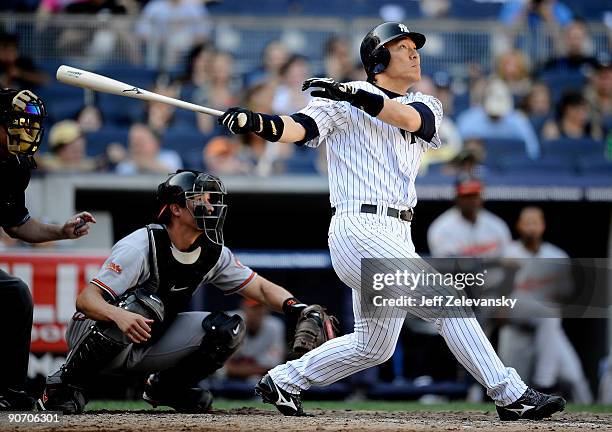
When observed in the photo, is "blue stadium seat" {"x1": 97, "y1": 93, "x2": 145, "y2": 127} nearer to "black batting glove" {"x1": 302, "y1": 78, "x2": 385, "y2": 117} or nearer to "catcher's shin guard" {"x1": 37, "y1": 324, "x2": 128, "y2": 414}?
"catcher's shin guard" {"x1": 37, "y1": 324, "x2": 128, "y2": 414}

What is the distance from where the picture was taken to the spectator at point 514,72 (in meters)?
9.85

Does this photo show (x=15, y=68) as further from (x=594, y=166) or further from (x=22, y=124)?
(x=594, y=166)

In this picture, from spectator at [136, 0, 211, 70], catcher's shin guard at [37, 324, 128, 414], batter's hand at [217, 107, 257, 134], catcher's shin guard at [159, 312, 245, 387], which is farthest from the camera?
spectator at [136, 0, 211, 70]

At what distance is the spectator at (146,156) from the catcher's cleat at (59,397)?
3403 millimetres

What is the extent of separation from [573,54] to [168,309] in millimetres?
6118

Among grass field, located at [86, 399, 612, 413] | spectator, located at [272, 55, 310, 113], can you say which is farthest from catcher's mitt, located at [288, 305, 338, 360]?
spectator, located at [272, 55, 310, 113]

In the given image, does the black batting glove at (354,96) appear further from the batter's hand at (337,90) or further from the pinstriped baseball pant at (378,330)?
the pinstriped baseball pant at (378,330)

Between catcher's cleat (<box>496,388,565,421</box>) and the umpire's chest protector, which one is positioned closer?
catcher's cleat (<box>496,388,565,421</box>)

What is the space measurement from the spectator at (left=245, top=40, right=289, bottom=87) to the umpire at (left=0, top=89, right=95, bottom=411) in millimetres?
4544

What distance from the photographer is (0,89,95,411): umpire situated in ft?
16.1

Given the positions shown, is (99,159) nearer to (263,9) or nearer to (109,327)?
(263,9)

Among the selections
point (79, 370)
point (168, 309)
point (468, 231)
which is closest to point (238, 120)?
point (168, 309)

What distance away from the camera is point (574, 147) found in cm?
918

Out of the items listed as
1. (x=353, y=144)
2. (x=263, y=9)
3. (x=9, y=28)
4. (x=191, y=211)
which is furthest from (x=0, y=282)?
(x=263, y=9)
